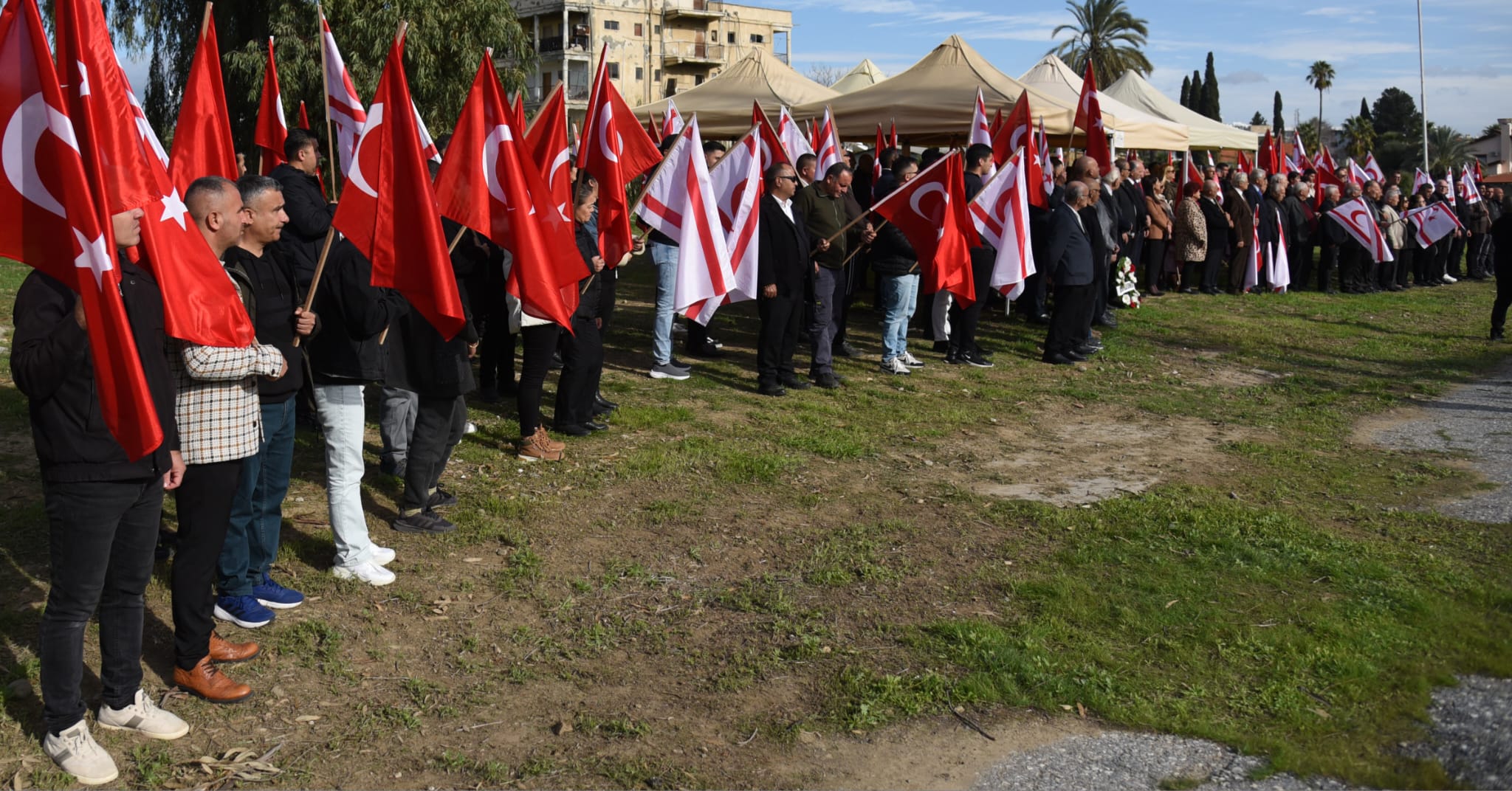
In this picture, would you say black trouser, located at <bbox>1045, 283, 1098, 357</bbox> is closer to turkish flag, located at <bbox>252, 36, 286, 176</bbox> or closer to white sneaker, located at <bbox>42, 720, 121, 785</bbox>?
turkish flag, located at <bbox>252, 36, 286, 176</bbox>

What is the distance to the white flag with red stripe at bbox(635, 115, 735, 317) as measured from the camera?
1024cm

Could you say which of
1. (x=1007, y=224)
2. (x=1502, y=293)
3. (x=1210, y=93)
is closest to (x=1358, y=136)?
(x=1210, y=93)

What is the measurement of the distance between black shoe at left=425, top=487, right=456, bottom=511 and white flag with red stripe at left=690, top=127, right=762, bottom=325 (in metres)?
3.45

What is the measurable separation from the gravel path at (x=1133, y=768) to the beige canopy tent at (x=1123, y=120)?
15483 mm

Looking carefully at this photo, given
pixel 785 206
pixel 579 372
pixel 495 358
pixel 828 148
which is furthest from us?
pixel 828 148

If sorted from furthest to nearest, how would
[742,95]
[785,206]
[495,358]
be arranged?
[742,95], [785,206], [495,358]

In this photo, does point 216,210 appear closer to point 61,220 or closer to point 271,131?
point 61,220

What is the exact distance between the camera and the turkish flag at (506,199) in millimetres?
6711

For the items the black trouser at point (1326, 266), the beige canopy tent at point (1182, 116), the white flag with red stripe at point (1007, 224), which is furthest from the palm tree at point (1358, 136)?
the white flag with red stripe at point (1007, 224)

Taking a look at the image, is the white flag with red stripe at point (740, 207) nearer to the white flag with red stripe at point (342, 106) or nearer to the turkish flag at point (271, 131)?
the turkish flag at point (271, 131)

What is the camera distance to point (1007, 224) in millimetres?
12945

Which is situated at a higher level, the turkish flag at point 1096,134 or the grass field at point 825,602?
the turkish flag at point 1096,134

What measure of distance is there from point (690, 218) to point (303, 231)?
419 cm

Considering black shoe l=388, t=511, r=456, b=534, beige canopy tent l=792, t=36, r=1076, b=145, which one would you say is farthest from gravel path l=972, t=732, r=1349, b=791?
beige canopy tent l=792, t=36, r=1076, b=145
